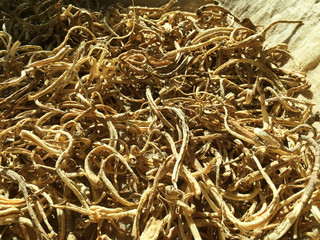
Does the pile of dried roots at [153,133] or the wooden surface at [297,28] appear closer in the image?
the pile of dried roots at [153,133]

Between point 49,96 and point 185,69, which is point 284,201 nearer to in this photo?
point 185,69

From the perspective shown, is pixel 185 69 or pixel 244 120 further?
pixel 185 69

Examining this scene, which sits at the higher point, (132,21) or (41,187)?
(132,21)

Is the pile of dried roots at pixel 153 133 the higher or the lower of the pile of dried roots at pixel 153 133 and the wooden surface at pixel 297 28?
the lower

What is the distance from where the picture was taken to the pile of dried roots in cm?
77

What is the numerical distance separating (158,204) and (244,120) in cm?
30

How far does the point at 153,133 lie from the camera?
922 millimetres

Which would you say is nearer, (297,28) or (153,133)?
(153,133)

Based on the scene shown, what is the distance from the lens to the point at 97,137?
95 centimetres

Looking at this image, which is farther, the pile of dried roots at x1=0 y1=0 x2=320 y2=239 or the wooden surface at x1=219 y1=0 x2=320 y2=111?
the wooden surface at x1=219 y1=0 x2=320 y2=111

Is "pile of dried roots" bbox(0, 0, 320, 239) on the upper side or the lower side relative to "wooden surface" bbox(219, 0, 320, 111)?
lower

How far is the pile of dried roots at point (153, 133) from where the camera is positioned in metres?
0.77

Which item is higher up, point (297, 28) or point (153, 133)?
point (297, 28)

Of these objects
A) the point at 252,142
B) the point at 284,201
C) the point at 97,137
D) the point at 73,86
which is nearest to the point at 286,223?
the point at 284,201
